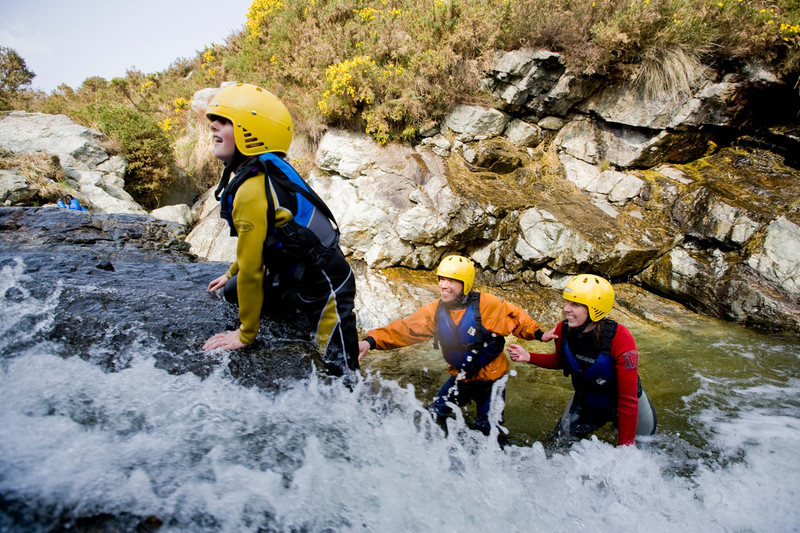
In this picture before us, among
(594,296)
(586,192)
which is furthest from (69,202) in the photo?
(586,192)

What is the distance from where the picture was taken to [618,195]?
8.88m

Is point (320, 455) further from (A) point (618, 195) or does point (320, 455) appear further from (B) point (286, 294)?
(A) point (618, 195)

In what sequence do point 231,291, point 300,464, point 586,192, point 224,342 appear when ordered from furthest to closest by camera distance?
point 586,192
point 231,291
point 224,342
point 300,464

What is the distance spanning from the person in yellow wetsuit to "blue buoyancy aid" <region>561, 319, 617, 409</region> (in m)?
2.15

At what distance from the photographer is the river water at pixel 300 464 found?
1488 millimetres

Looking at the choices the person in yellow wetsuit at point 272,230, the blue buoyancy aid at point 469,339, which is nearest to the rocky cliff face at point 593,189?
the blue buoyancy aid at point 469,339

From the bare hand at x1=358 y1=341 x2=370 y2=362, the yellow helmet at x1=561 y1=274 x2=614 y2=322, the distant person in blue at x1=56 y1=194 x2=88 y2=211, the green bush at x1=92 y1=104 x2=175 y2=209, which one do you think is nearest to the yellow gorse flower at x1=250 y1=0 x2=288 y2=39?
the green bush at x1=92 y1=104 x2=175 y2=209

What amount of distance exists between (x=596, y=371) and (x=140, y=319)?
3828 millimetres

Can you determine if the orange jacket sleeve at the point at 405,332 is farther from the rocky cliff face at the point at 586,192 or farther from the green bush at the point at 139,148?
the green bush at the point at 139,148

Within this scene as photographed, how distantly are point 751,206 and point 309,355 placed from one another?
9.75 meters

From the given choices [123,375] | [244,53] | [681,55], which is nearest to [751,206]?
[681,55]

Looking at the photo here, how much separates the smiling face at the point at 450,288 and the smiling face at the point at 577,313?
98cm

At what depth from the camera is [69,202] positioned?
799 centimetres

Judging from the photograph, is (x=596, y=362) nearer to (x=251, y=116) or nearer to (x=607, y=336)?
(x=607, y=336)
